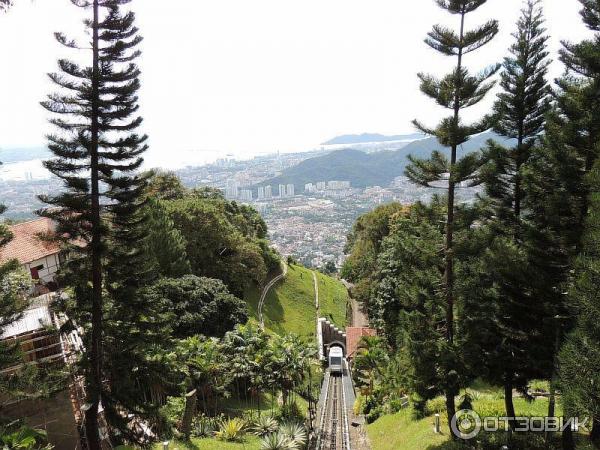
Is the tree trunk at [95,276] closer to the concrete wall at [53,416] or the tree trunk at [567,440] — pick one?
the concrete wall at [53,416]

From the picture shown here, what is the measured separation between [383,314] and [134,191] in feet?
57.9

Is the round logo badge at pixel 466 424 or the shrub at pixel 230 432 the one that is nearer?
the round logo badge at pixel 466 424

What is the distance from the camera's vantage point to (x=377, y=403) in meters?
18.2

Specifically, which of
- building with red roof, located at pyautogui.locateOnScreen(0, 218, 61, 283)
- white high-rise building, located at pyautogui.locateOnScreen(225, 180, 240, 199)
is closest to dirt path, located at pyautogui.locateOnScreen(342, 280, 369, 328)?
building with red roof, located at pyautogui.locateOnScreen(0, 218, 61, 283)

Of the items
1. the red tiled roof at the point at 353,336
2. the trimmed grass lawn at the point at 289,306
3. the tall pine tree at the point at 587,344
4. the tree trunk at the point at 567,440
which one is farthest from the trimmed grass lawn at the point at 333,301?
the tall pine tree at the point at 587,344

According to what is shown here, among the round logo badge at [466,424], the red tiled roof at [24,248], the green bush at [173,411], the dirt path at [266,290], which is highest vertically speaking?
the red tiled roof at [24,248]

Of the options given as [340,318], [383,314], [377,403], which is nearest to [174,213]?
[383,314]

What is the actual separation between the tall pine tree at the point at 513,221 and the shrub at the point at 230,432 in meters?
6.72

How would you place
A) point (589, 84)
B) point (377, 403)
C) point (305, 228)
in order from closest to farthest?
point (589, 84) < point (377, 403) < point (305, 228)

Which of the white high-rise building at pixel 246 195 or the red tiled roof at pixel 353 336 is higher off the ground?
the red tiled roof at pixel 353 336

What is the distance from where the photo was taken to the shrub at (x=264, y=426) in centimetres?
1330

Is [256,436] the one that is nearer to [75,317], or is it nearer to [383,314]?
[75,317]

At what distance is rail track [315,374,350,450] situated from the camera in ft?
46.4

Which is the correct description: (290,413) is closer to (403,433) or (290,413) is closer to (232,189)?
(403,433)
